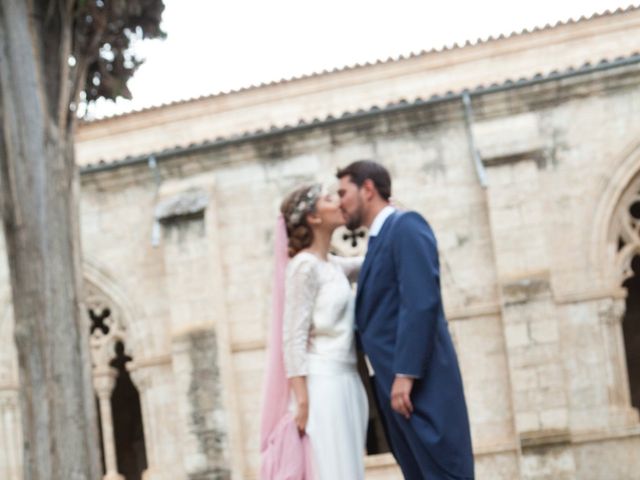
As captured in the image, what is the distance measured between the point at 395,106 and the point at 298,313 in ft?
25.2

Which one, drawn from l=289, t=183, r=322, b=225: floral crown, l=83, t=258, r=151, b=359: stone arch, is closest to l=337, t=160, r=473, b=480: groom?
l=289, t=183, r=322, b=225: floral crown

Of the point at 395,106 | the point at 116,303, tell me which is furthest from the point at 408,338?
the point at 116,303

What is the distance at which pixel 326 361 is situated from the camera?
13.1 feet

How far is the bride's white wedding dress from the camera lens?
155 inches

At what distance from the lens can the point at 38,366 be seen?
21.4 feet

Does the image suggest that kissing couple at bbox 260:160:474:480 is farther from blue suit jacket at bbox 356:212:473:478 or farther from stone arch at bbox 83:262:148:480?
stone arch at bbox 83:262:148:480

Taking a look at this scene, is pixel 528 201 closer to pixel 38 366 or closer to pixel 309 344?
pixel 38 366

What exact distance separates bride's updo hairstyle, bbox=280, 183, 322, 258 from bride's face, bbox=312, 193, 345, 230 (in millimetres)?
23

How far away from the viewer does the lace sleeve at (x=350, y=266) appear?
14.0ft

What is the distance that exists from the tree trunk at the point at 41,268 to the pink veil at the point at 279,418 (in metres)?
2.77

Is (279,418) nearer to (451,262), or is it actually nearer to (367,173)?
(367,173)

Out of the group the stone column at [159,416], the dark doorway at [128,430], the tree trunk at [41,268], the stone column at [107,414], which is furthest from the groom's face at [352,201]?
the dark doorway at [128,430]

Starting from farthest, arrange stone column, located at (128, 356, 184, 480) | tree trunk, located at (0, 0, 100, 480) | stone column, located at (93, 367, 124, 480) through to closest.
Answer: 1. stone column, located at (93, 367, 124, 480)
2. stone column, located at (128, 356, 184, 480)
3. tree trunk, located at (0, 0, 100, 480)

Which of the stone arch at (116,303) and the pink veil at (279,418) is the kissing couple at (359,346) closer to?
the pink veil at (279,418)
